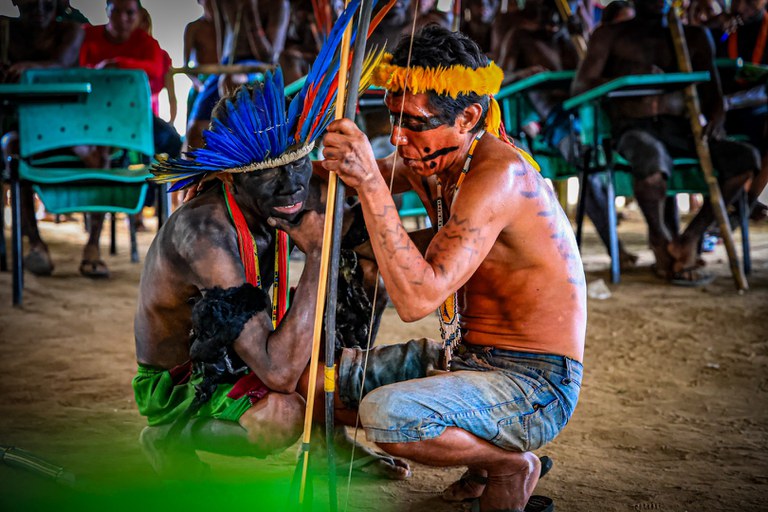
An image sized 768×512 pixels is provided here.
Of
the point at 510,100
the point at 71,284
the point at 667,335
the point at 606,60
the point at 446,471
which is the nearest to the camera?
the point at 446,471

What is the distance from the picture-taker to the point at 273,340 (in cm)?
240

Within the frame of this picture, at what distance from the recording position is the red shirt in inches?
291

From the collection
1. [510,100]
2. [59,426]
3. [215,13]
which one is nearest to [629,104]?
[510,100]

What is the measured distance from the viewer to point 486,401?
218 centimetres

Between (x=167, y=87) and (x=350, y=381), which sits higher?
(x=167, y=87)

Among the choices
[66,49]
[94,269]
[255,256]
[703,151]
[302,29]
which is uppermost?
[302,29]

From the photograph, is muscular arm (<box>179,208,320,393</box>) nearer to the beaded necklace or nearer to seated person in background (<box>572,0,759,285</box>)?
the beaded necklace

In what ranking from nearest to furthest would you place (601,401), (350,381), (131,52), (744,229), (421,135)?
(421,135), (350,381), (601,401), (744,229), (131,52)

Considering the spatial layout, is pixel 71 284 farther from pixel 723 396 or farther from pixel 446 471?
pixel 723 396

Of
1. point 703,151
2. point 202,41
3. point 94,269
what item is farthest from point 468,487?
point 202,41

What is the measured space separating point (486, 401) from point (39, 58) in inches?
244

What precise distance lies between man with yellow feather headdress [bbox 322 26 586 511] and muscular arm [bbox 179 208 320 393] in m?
0.32

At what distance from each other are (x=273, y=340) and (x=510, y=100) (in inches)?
211

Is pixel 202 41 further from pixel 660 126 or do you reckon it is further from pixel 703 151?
pixel 703 151
